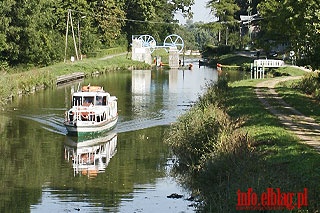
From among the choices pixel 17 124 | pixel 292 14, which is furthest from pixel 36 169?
pixel 292 14

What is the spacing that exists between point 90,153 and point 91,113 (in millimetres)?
4815

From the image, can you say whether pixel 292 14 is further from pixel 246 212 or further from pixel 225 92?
pixel 246 212

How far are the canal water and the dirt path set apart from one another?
4628mm

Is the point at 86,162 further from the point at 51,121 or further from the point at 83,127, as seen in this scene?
the point at 51,121

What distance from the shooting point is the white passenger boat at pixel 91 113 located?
34.2 m

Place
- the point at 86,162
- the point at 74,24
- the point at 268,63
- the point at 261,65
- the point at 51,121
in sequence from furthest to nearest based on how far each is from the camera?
the point at 74,24 → the point at 268,63 → the point at 261,65 → the point at 51,121 → the point at 86,162

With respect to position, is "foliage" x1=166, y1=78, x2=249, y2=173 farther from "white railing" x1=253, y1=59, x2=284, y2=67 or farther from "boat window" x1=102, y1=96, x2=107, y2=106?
"white railing" x1=253, y1=59, x2=284, y2=67

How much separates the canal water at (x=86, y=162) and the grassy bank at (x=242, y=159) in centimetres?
108

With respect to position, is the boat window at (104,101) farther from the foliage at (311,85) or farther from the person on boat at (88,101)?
the foliage at (311,85)

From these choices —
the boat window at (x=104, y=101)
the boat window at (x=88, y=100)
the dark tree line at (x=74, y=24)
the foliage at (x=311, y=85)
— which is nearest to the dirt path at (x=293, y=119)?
the foliage at (x=311, y=85)

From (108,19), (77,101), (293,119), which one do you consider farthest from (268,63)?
(108,19)

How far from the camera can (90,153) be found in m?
30.9

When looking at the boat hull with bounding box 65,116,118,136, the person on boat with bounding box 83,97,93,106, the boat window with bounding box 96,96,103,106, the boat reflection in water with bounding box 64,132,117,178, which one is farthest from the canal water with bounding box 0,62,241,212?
the person on boat with bounding box 83,97,93,106

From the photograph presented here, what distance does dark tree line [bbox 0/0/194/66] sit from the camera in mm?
61594
